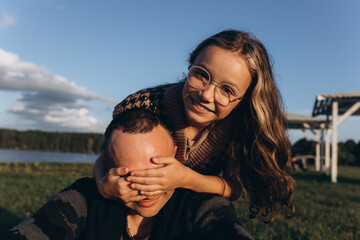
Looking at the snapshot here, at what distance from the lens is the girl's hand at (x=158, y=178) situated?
181 cm

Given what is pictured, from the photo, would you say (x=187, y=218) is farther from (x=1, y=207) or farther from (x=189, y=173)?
(x=1, y=207)

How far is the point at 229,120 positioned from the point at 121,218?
3.82 feet

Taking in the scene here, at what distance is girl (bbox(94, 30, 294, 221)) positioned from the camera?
7.38 ft

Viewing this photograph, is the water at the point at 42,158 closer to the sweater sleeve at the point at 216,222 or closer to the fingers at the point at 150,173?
the sweater sleeve at the point at 216,222

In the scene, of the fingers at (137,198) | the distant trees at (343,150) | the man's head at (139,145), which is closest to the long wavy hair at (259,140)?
the man's head at (139,145)

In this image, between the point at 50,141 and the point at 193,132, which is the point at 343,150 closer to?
the point at 193,132

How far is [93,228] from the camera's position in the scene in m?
2.04

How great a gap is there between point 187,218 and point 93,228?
61 cm

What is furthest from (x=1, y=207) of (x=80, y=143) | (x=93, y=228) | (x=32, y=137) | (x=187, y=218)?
(x=32, y=137)

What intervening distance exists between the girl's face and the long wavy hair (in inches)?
4.3

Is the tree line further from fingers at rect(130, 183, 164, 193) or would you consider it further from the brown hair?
fingers at rect(130, 183, 164, 193)

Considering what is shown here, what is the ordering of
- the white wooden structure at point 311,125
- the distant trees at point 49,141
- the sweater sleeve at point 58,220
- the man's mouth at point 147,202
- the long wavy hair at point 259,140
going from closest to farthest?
the sweater sleeve at point 58,220
the man's mouth at point 147,202
the long wavy hair at point 259,140
the white wooden structure at point 311,125
the distant trees at point 49,141

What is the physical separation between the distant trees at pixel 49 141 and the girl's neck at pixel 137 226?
264 feet

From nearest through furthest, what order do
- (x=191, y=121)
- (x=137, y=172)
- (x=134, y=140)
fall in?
→ (x=137, y=172) → (x=134, y=140) → (x=191, y=121)
